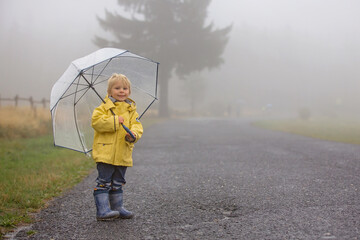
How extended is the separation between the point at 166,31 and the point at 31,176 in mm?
23259

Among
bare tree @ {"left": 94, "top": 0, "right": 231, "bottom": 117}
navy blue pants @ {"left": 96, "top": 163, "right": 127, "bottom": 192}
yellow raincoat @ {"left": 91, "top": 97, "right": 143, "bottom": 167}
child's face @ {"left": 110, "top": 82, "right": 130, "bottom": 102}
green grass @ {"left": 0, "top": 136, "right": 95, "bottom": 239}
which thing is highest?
bare tree @ {"left": 94, "top": 0, "right": 231, "bottom": 117}

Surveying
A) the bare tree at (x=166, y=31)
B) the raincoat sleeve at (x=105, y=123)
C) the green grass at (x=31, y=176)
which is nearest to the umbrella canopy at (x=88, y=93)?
the raincoat sleeve at (x=105, y=123)

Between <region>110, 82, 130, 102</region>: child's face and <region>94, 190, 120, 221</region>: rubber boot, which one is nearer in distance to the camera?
<region>94, 190, 120, 221</region>: rubber boot

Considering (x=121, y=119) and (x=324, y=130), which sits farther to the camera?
(x=324, y=130)

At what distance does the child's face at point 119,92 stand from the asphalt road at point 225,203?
1.34 m

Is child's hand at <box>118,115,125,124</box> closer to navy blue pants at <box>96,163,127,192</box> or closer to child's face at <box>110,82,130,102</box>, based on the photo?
child's face at <box>110,82,130,102</box>

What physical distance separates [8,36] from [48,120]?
58.7 m

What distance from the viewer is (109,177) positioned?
359 centimetres

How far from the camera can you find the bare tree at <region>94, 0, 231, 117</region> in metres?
26.8

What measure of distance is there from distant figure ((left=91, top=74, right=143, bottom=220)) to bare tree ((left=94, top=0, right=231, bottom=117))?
23.9 m

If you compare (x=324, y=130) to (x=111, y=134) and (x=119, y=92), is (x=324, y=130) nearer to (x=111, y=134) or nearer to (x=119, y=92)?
(x=119, y=92)

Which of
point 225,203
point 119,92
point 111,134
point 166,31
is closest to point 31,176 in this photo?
point 111,134

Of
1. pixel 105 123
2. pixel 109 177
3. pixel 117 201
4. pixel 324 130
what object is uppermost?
pixel 105 123

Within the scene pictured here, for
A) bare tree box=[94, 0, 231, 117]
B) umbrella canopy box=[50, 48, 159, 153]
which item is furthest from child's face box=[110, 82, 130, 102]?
bare tree box=[94, 0, 231, 117]
